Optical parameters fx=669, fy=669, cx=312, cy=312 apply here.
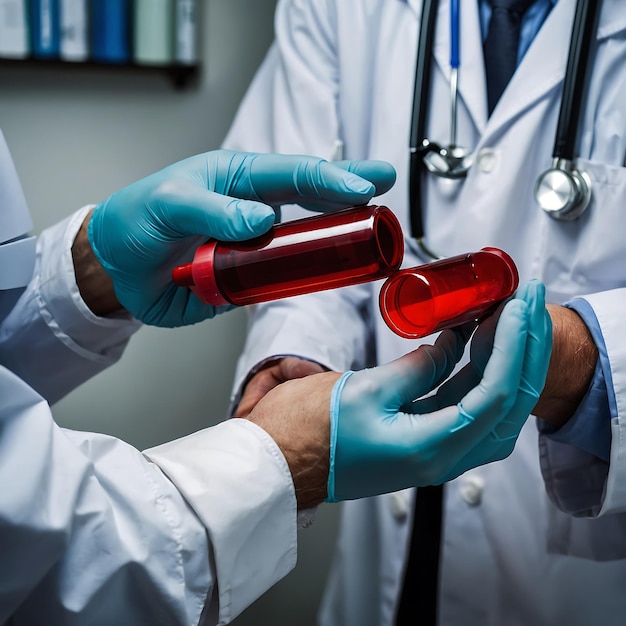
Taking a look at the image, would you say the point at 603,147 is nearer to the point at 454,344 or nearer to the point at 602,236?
the point at 602,236

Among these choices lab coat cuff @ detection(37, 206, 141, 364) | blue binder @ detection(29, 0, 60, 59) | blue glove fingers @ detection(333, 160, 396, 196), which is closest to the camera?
blue glove fingers @ detection(333, 160, 396, 196)

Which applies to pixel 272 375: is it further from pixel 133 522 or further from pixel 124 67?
pixel 124 67

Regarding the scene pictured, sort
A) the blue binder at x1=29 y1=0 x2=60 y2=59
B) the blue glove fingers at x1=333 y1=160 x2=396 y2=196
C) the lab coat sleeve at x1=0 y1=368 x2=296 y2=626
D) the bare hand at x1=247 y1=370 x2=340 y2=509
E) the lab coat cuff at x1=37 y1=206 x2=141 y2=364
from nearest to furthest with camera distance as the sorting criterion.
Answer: the lab coat sleeve at x1=0 y1=368 x2=296 y2=626, the bare hand at x1=247 y1=370 x2=340 y2=509, the blue glove fingers at x1=333 y1=160 x2=396 y2=196, the lab coat cuff at x1=37 y1=206 x2=141 y2=364, the blue binder at x1=29 y1=0 x2=60 y2=59

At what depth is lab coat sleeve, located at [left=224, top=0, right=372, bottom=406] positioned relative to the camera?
1.01m

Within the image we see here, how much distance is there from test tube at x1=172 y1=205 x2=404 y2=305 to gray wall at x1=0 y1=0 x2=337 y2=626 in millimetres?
710

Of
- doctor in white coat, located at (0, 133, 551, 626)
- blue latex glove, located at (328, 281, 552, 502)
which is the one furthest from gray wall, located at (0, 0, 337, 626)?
blue latex glove, located at (328, 281, 552, 502)

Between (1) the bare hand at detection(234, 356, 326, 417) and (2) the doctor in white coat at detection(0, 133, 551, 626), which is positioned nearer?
(2) the doctor in white coat at detection(0, 133, 551, 626)

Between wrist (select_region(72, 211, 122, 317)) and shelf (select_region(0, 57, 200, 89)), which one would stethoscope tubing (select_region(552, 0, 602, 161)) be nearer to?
wrist (select_region(72, 211, 122, 317))

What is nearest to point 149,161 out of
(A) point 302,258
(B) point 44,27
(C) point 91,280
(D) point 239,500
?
(B) point 44,27

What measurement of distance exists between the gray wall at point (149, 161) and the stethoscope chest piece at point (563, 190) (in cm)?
87

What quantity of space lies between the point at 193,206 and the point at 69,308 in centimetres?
29

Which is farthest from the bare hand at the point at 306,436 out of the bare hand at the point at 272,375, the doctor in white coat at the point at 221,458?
the bare hand at the point at 272,375

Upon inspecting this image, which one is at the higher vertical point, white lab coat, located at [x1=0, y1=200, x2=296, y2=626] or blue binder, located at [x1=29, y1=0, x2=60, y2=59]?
blue binder, located at [x1=29, y1=0, x2=60, y2=59]

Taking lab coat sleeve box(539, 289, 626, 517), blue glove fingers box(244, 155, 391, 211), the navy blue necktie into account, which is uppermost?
the navy blue necktie
